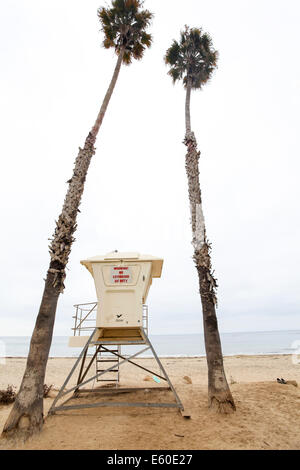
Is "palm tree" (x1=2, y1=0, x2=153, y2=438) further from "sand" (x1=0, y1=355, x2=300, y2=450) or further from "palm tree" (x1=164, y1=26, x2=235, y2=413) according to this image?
"palm tree" (x1=164, y1=26, x2=235, y2=413)

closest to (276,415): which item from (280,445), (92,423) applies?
(280,445)

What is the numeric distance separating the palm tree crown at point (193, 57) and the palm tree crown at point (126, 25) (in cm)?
141

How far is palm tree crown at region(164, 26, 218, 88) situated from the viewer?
1155 cm

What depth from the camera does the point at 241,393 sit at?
8219mm

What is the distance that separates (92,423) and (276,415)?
15.7 ft

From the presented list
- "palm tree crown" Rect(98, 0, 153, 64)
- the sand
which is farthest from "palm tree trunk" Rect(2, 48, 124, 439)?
"palm tree crown" Rect(98, 0, 153, 64)

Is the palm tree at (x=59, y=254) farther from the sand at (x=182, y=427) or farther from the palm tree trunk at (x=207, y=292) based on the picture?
the palm tree trunk at (x=207, y=292)

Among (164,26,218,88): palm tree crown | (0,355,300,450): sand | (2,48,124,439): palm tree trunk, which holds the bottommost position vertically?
(0,355,300,450): sand

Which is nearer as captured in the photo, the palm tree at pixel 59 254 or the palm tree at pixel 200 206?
the palm tree at pixel 59 254

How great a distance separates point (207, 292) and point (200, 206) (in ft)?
9.87

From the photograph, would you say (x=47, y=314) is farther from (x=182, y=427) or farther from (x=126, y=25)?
(x=126, y=25)

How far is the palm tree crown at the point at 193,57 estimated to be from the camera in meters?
11.5

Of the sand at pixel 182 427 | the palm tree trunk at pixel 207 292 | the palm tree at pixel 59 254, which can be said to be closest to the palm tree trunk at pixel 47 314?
the palm tree at pixel 59 254

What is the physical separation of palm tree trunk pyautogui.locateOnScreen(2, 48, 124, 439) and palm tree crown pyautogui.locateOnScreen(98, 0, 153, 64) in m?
5.42
